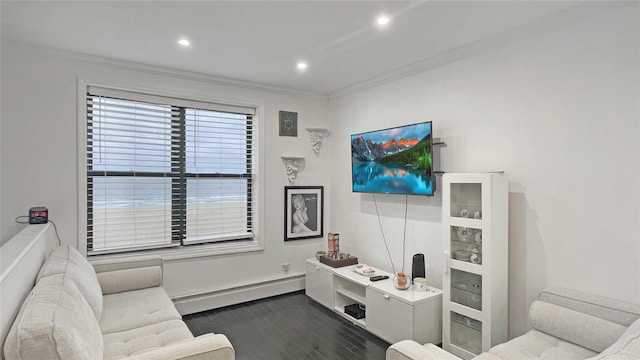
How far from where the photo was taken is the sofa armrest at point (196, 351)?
1.56 meters

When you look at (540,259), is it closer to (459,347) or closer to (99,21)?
(459,347)

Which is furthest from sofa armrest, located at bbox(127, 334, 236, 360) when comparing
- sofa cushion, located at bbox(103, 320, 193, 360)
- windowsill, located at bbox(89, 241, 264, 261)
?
windowsill, located at bbox(89, 241, 264, 261)

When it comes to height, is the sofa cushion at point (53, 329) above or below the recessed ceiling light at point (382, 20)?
below

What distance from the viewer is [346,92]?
4.27 m

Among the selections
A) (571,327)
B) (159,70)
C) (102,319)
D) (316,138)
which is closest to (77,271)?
(102,319)

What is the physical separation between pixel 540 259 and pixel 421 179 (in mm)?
1097

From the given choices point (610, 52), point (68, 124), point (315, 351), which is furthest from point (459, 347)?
point (68, 124)

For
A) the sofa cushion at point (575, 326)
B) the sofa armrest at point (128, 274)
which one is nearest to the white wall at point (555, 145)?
the sofa cushion at point (575, 326)

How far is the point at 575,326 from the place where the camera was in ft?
6.77

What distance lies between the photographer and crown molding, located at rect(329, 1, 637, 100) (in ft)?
Result: 7.25

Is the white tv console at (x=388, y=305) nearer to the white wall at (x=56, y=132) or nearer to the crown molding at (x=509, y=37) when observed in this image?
the white wall at (x=56, y=132)

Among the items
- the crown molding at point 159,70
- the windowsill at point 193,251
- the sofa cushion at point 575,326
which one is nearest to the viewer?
the sofa cushion at point 575,326

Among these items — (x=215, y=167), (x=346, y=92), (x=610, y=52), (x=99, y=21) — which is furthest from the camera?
(x=346, y=92)

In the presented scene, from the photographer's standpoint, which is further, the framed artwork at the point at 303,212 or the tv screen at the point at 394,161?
the framed artwork at the point at 303,212
